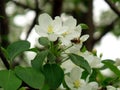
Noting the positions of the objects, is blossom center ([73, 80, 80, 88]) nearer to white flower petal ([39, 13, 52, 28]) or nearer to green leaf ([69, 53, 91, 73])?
green leaf ([69, 53, 91, 73])

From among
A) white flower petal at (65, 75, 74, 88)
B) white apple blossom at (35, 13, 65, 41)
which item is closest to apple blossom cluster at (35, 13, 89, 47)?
white apple blossom at (35, 13, 65, 41)

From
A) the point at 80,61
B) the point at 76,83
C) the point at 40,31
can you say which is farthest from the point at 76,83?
the point at 40,31

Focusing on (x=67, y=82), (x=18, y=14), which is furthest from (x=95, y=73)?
(x=18, y=14)

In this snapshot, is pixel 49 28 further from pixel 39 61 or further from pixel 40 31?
pixel 39 61

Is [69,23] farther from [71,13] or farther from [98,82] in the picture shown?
[71,13]

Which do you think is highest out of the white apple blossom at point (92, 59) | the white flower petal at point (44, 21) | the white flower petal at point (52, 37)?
the white flower petal at point (44, 21)

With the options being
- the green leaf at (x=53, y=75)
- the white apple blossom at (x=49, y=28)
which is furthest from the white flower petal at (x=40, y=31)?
the green leaf at (x=53, y=75)

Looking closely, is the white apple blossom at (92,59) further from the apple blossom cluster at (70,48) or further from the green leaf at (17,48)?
the green leaf at (17,48)
